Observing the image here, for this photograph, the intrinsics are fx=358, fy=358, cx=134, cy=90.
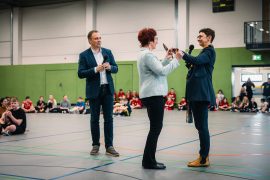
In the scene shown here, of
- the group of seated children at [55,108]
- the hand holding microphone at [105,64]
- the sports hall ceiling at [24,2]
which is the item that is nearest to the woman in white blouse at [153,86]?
the hand holding microphone at [105,64]

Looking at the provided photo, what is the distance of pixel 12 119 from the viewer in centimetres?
877

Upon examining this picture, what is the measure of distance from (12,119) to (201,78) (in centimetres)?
570

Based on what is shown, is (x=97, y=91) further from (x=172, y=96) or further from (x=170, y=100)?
(x=172, y=96)

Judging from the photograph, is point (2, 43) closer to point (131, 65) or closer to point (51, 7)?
point (51, 7)

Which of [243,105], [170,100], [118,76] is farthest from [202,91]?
[118,76]

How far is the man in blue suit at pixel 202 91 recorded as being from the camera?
4633 mm

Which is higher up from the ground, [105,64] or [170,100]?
[105,64]

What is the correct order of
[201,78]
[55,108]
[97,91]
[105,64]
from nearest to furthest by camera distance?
[201,78], [105,64], [97,91], [55,108]

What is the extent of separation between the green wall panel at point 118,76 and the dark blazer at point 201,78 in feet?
60.4

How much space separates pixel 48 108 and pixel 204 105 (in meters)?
18.8

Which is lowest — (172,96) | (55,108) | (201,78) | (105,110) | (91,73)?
(55,108)

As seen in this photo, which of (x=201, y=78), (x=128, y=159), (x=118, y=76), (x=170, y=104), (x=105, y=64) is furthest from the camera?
(x=118, y=76)

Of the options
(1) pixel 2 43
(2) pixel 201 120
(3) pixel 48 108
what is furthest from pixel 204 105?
(1) pixel 2 43

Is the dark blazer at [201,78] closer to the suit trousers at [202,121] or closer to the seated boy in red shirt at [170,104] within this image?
the suit trousers at [202,121]
